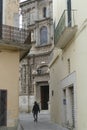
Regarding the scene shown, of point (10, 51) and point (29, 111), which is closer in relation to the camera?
point (10, 51)

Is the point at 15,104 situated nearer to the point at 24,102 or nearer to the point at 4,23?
the point at 4,23

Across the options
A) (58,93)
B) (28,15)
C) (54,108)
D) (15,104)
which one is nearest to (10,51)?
(15,104)

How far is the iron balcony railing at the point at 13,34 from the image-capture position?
18.1 meters

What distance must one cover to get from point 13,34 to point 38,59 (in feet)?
101

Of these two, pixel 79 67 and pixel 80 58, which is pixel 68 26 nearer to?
pixel 80 58

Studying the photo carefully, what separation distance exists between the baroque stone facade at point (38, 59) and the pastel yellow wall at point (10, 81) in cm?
2876

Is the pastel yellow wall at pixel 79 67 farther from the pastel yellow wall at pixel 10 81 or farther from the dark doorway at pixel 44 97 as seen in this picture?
the dark doorway at pixel 44 97

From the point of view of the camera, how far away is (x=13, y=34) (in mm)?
18500

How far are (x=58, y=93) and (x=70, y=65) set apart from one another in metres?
5.21

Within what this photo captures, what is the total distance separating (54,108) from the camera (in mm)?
25172

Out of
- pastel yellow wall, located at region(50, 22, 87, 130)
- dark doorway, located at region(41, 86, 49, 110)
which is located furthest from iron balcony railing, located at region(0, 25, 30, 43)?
dark doorway, located at region(41, 86, 49, 110)

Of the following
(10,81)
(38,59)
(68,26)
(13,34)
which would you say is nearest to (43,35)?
(38,59)

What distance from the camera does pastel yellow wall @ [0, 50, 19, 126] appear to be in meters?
17.7

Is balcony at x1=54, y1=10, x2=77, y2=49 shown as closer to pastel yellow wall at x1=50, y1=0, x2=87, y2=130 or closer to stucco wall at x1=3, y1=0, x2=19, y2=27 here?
pastel yellow wall at x1=50, y1=0, x2=87, y2=130
